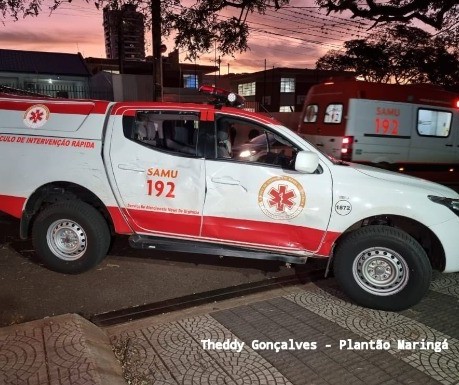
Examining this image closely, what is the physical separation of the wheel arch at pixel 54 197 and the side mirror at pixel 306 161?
222 cm

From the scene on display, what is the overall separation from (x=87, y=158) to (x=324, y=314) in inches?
116

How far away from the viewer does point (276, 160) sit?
4484 millimetres

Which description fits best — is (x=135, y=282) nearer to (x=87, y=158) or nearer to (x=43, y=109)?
(x=87, y=158)

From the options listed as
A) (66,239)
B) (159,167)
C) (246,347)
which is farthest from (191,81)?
(246,347)

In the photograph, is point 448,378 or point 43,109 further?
point 43,109

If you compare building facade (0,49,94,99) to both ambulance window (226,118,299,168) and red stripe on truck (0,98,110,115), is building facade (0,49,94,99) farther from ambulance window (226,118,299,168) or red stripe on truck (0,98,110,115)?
ambulance window (226,118,299,168)

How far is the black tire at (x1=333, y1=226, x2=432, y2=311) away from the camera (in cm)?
397

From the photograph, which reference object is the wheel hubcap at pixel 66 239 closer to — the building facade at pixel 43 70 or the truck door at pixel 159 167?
the truck door at pixel 159 167

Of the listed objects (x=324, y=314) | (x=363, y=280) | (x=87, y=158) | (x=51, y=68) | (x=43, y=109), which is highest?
(x=51, y=68)

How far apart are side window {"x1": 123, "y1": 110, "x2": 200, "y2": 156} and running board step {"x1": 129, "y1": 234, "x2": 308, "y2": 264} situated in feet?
3.30

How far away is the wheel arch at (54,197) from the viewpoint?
4746mm

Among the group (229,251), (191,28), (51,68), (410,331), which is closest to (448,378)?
(410,331)

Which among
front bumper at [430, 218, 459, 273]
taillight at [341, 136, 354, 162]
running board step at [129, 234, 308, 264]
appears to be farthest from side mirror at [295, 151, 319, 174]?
taillight at [341, 136, 354, 162]

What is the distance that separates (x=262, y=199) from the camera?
4.20 metres
